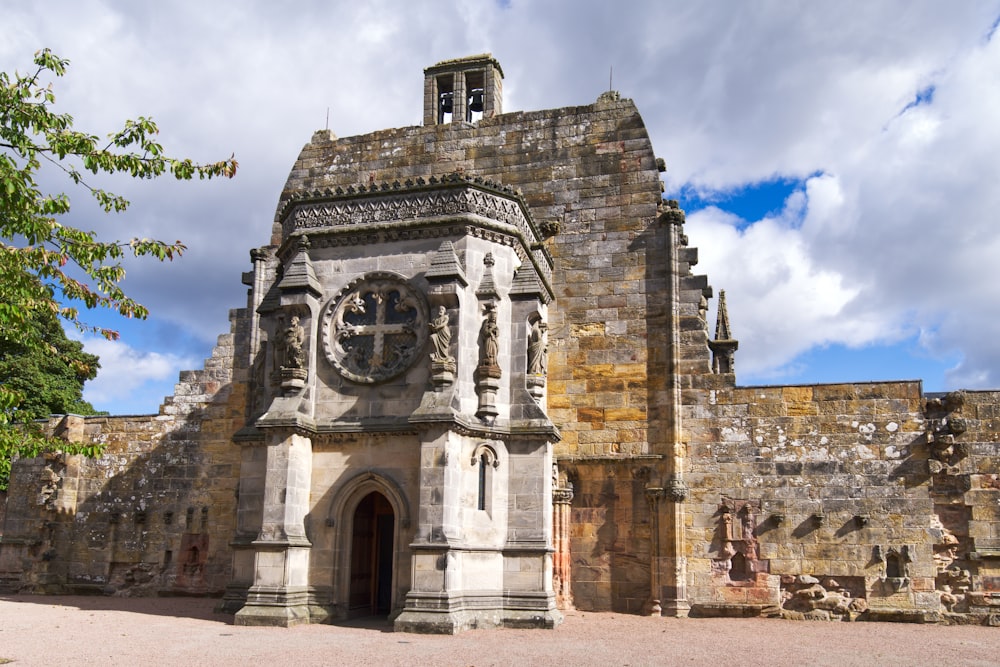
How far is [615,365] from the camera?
1848cm

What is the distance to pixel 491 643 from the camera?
12.8 meters

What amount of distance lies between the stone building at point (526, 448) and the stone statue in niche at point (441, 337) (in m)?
0.04

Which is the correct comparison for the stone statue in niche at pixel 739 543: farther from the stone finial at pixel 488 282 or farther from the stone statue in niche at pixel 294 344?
the stone statue in niche at pixel 294 344

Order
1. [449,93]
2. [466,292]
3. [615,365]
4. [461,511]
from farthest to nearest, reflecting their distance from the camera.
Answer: [449,93], [615,365], [466,292], [461,511]

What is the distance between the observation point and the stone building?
15.0 metres

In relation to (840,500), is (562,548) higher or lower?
lower

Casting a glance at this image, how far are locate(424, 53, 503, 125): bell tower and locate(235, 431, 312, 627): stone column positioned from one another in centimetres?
960

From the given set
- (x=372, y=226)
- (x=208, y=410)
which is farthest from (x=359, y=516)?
(x=208, y=410)

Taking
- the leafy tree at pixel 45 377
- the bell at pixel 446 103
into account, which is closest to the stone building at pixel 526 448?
the bell at pixel 446 103

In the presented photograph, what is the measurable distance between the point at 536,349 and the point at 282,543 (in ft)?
17.6

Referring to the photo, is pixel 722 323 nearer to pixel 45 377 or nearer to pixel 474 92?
pixel 474 92

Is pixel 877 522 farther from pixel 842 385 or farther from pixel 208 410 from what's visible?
pixel 208 410

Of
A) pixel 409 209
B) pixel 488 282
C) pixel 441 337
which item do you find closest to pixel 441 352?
pixel 441 337

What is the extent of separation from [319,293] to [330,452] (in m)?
2.80
